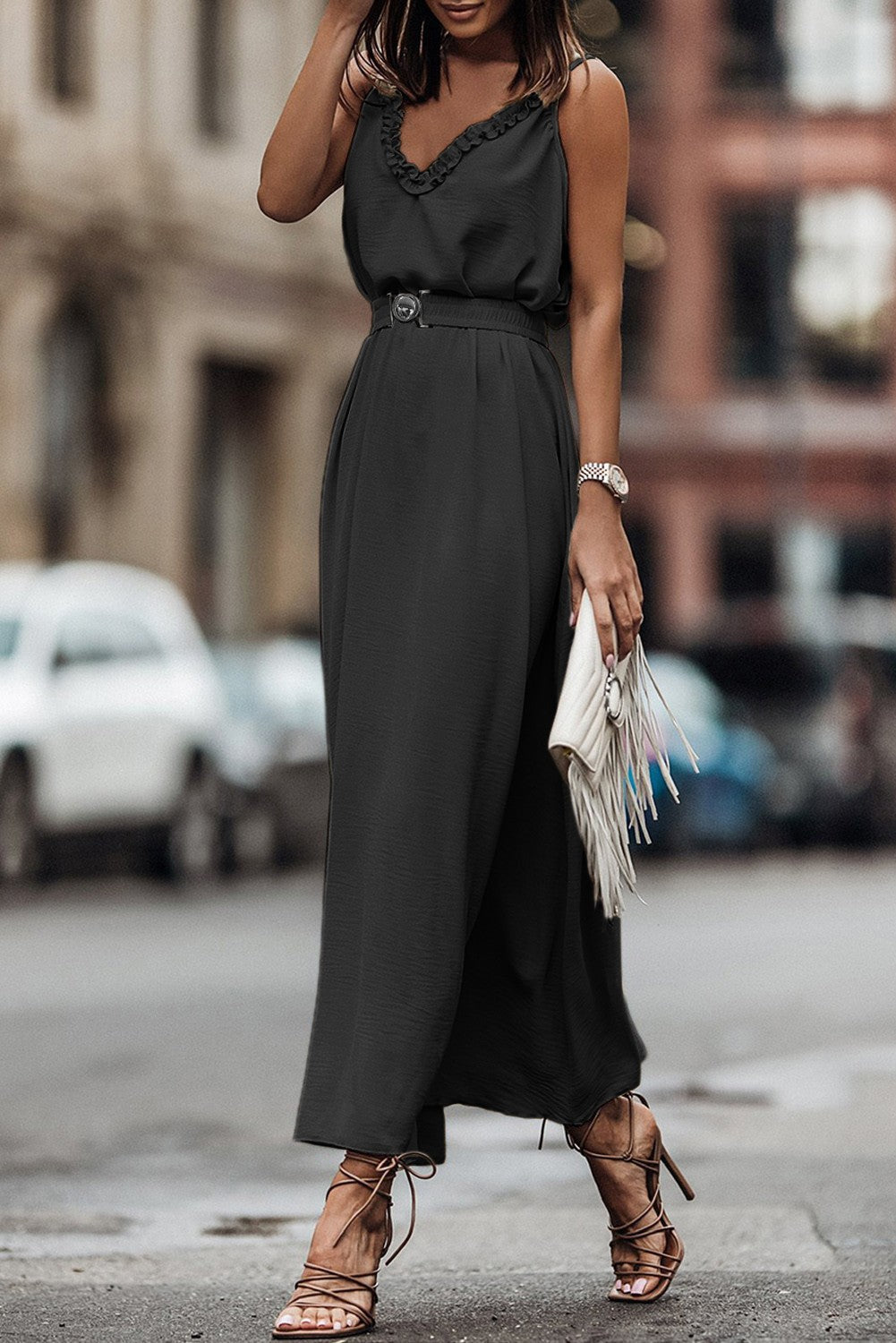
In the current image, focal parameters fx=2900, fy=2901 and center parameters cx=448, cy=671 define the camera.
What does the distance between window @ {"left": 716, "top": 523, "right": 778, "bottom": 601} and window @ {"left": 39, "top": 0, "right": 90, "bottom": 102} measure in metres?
17.3

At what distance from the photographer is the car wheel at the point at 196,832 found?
54.0ft

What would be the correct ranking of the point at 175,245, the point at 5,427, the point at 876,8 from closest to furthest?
the point at 5,427 → the point at 175,245 → the point at 876,8

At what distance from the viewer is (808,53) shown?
4200 centimetres

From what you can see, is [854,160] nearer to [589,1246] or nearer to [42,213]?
[42,213]

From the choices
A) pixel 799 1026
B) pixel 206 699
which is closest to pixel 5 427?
pixel 206 699

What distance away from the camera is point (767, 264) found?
42.1 meters

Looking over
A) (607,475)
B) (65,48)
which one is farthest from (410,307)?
(65,48)

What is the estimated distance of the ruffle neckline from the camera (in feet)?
13.0

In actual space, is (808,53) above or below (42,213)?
above

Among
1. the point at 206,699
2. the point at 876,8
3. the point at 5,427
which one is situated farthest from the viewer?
the point at 876,8

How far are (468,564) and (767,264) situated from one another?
3890 centimetres

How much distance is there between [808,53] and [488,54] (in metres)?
39.2

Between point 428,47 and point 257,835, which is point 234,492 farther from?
point 428,47

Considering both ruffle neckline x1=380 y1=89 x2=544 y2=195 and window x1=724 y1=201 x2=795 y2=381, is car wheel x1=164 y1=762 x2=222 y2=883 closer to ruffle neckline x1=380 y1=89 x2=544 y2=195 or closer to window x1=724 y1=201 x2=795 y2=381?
ruffle neckline x1=380 y1=89 x2=544 y2=195
